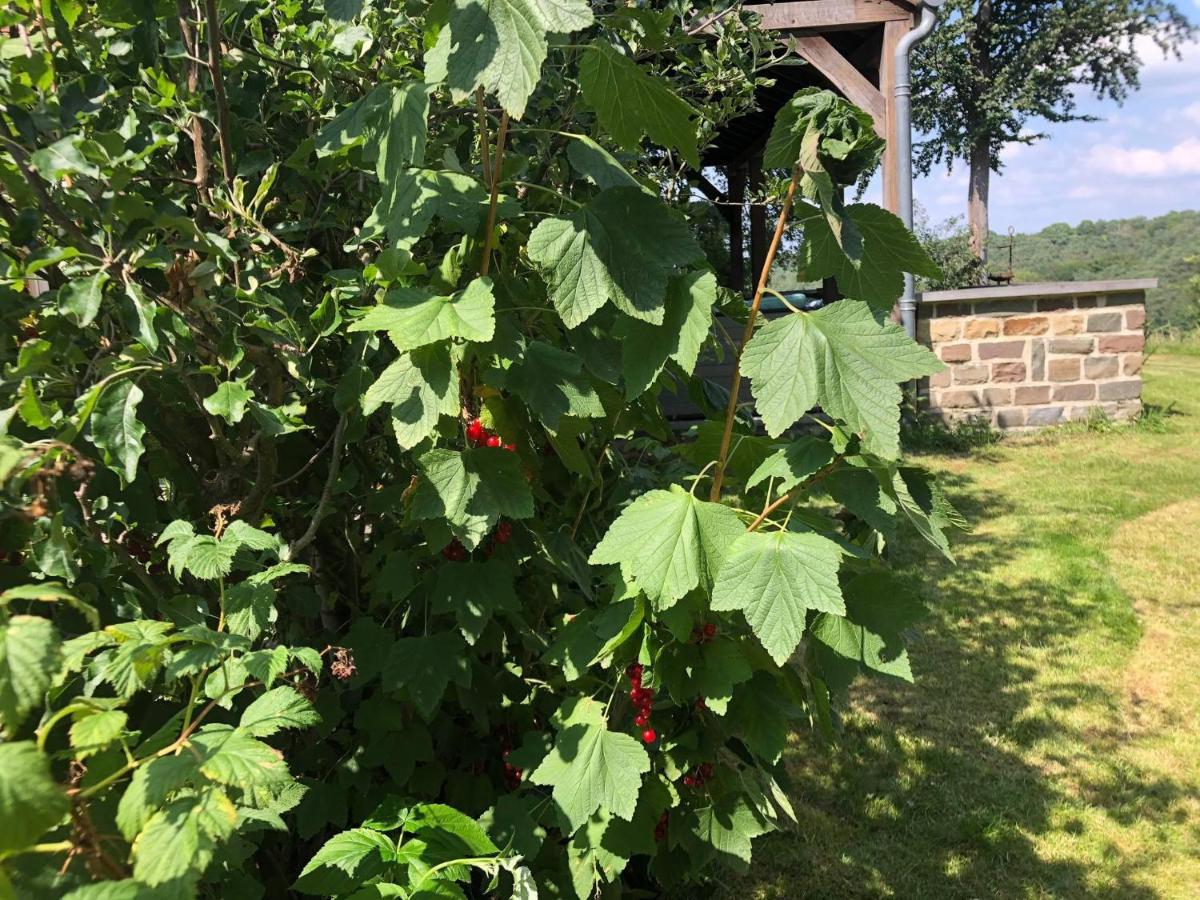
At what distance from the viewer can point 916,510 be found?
139 centimetres

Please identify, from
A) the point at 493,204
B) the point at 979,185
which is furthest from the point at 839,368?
the point at 979,185

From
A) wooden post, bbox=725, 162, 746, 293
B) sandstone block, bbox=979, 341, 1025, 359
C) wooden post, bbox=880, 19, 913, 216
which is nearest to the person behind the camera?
wooden post, bbox=880, 19, 913, 216

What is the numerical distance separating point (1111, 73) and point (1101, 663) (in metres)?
23.2

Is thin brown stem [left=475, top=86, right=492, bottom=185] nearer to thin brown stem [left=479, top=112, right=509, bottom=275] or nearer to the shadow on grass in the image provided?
thin brown stem [left=479, top=112, right=509, bottom=275]

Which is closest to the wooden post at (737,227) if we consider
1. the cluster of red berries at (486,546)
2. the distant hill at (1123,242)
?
the cluster of red berries at (486,546)

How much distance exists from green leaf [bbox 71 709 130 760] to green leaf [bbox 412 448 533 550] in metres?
0.54

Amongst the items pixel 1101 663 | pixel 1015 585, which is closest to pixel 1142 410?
pixel 1015 585

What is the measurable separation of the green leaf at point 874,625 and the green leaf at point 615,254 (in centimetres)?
56

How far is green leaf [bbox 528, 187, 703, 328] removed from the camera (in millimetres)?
1300

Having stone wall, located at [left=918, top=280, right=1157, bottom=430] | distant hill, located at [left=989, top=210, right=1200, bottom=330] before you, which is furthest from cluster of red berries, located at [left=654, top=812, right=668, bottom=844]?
distant hill, located at [left=989, top=210, right=1200, bottom=330]

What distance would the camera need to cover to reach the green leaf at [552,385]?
54.9 inches

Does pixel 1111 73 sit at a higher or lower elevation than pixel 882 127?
higher

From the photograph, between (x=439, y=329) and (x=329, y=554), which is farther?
(x=329, y=554)

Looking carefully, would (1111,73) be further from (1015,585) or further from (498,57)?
(498,57)
